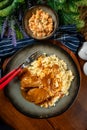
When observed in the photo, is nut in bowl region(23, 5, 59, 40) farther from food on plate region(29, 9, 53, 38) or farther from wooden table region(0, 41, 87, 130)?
wooden table region(0, 41, 87, 130)

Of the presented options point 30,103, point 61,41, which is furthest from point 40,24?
point 30,103

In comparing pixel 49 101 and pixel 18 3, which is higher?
pixel 18 3

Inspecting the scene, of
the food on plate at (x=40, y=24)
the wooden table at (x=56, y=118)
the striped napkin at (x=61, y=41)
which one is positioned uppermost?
the food on plate at (x=40, y=24)

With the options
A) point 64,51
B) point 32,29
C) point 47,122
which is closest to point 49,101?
point 47,122

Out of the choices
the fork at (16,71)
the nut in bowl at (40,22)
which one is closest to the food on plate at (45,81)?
the fork at (16,71)

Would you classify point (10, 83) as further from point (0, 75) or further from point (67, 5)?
point (67, 5)

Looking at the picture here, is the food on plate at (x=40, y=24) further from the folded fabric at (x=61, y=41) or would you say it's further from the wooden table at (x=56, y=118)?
the wooden table at (x=56, y=118)
